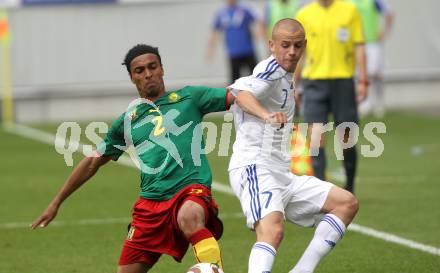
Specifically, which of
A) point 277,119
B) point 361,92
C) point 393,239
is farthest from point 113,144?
point 361,92

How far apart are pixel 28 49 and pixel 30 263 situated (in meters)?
17.0

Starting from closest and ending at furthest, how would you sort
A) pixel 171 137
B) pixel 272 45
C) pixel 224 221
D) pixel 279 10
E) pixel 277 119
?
1. pixel 277 119
2. pixel 171 137
3. pixel 272 45
4. pixel 224 221
5. pixel 279 10

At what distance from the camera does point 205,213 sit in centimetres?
785

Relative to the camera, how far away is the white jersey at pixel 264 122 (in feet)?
26.6

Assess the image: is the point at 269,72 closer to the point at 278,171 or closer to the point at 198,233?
the point at 278,171

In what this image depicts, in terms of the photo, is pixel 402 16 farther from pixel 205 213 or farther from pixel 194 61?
pixel 205 213

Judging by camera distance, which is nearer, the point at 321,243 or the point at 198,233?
the point at 198,233

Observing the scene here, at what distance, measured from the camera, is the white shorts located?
26.1 feet

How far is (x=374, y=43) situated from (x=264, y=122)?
16153 millimetres

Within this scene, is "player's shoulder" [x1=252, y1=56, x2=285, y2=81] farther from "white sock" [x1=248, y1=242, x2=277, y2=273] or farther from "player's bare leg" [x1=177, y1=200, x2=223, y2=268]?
"white sock" [x1=248, y1=242, x2=277, y2=273]

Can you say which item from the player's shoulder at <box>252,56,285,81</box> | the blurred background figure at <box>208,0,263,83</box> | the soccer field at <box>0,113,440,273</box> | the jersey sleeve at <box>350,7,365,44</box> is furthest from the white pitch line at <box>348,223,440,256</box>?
the blurred background figure at <box>208,0,263,83</box>

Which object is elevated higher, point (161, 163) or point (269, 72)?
point (269, 72)

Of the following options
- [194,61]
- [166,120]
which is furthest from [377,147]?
[166,120]

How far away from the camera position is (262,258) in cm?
765
